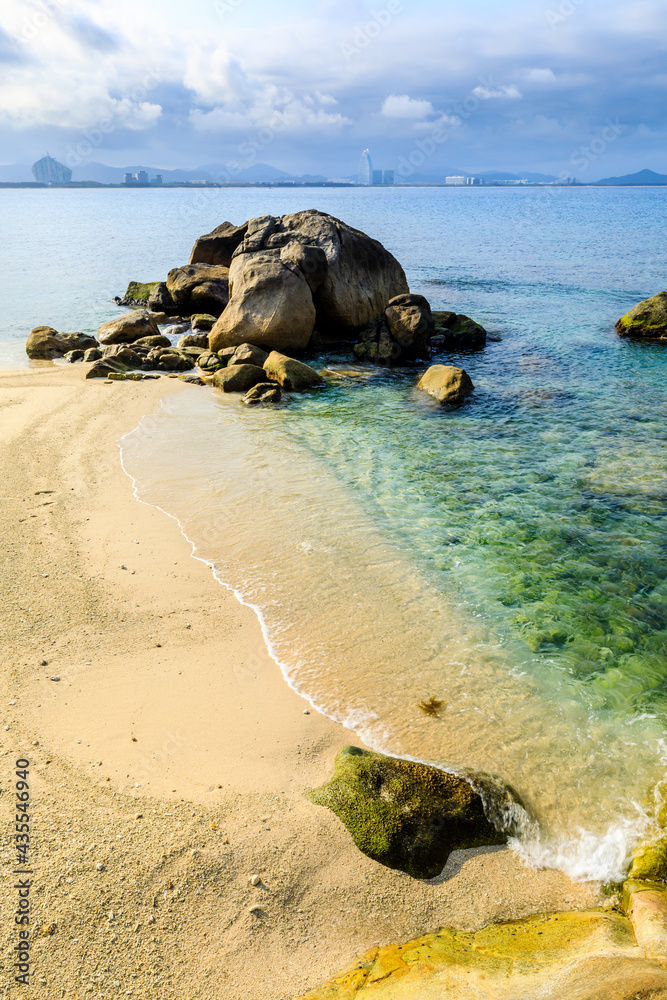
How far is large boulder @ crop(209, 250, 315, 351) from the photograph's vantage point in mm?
17969

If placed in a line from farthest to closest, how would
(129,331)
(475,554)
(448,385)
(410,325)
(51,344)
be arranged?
(129,331) → (51,344) → (410,325) → (448,385) → (475,554)

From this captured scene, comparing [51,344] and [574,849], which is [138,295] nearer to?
[51,344]

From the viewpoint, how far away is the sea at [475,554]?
5582 millimetres

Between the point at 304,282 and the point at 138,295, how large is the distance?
1262 cm

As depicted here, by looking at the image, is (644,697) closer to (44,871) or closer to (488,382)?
(44,871)

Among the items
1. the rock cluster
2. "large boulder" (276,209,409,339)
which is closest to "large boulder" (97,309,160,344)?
the rock cluster

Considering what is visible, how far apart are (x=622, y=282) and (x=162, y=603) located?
32.3m

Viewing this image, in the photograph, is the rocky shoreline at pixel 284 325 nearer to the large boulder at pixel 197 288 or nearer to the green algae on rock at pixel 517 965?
the large boulder at pixel 197 288

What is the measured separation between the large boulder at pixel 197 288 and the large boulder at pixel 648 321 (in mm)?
14774

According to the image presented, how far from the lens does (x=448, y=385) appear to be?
1529cm

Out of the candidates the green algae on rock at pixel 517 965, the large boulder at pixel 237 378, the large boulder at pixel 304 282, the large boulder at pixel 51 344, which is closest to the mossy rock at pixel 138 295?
the large boulder at pixel 51 344

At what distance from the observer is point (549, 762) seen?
17.9 feet

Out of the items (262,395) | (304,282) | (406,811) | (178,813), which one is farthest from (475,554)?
(304,282)

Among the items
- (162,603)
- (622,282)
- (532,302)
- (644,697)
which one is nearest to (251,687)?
(162,603)
